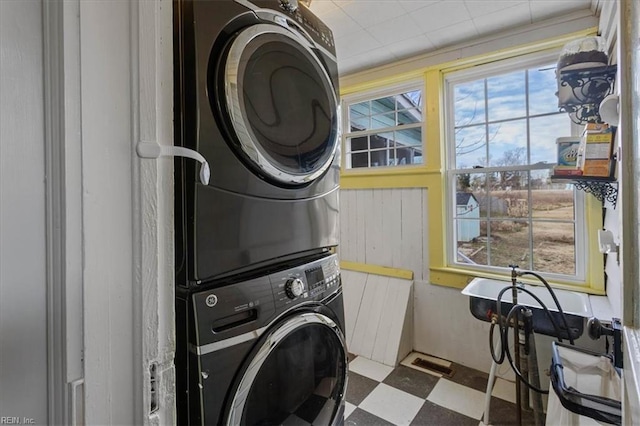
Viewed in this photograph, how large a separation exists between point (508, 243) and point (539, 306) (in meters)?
0.52

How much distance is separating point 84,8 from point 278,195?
20.0 inches

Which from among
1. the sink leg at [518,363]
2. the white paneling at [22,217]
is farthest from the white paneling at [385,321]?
the white paneling at [22,217]

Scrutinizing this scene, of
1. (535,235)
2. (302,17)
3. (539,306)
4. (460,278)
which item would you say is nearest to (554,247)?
(535,235)

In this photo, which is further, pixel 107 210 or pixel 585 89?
pixel 585 89

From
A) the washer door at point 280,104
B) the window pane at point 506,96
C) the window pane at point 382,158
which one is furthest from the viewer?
the window pane at point 382,158

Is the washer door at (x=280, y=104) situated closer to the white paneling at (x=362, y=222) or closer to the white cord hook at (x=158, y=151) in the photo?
the white cord hook at (x=158, y=151)

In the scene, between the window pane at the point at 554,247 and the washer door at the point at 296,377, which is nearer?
the washer door at the point at 296,377

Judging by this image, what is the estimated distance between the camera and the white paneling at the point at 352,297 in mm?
2598

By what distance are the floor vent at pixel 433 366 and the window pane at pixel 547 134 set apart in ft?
5.14

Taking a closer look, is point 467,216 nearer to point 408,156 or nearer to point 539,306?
point 408,156

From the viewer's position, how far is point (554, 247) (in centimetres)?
202

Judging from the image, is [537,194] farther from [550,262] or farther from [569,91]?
[569,91]

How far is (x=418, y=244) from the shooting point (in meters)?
2.46

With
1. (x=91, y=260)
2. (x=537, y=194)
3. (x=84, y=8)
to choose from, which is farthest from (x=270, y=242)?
(x=537, y=194)
